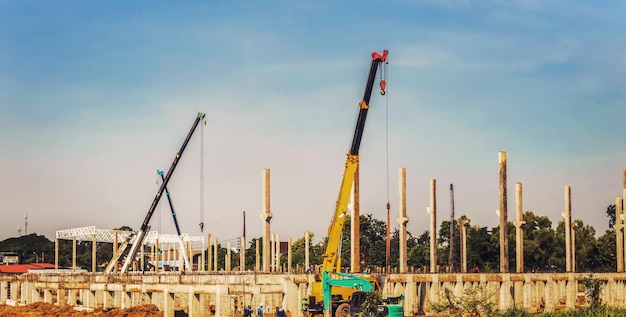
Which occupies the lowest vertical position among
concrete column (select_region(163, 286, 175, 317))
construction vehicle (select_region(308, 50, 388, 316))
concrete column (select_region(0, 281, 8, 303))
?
concrete column (select_region(0, 281, 8, 303))

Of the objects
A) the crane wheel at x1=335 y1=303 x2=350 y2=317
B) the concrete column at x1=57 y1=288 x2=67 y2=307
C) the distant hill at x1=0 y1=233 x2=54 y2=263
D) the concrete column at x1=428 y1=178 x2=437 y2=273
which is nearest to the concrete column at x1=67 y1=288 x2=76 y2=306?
the concrete column at x1=57 y1=288 x2=67 y2=307

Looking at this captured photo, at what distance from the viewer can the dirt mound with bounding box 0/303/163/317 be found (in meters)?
44.5

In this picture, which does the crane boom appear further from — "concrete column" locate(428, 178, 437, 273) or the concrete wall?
"concrete column" locate(428, 178, 437, 273)

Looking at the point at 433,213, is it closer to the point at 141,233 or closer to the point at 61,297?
the point at 61,297

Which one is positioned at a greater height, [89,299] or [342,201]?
[342,201]

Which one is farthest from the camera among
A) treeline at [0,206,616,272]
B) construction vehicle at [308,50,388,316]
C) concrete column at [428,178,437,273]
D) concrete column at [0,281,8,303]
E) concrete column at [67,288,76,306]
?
treeline at [0,206,616,272]

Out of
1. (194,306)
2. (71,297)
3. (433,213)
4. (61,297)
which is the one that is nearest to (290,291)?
(194,306)

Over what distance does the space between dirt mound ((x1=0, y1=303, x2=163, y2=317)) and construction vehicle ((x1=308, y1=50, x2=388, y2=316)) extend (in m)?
10.1

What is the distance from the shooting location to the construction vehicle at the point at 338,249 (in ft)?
118

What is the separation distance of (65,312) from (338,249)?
20703 mm

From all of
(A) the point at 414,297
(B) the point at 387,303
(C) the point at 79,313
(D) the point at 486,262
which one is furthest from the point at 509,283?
(D) the point at 486,262

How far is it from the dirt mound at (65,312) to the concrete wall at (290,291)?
3.43ft

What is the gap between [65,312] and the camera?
51.3 metres

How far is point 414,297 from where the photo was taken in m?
44.0
